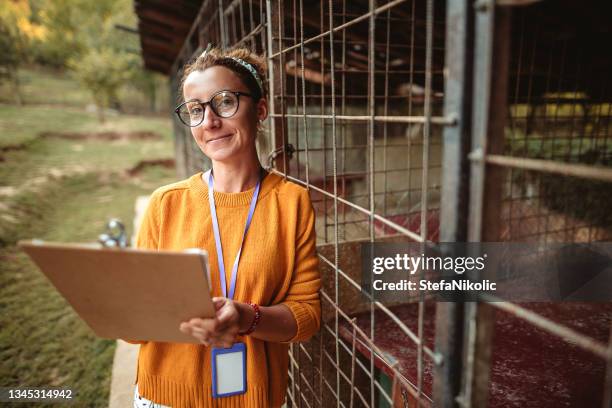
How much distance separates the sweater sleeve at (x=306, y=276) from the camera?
150 centimetres

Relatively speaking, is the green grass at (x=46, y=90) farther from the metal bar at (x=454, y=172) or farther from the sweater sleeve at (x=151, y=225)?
the metal bar at (x=454, y=172)

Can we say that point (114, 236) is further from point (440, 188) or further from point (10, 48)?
Result: point (10, 48)

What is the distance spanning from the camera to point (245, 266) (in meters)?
1.43

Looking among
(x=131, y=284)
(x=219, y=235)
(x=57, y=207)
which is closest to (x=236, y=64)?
(x=219, y=235)

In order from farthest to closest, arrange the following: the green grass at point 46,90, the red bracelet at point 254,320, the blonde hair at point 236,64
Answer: the green grass at point 46,90 < the blonde hair at point 236,64 < the red bracelet at point 254,320

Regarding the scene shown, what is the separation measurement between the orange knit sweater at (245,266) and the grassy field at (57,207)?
2.42 meters

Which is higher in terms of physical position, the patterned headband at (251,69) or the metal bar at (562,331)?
the patterned headband at (251,69)

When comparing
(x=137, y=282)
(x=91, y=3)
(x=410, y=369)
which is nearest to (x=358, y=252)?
(x=410, y=369)

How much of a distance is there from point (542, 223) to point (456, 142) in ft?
12.1

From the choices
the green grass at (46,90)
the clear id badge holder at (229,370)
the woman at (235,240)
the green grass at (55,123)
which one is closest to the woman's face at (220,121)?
the woman at (235,240)

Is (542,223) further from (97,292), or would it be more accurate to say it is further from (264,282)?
(97,292)

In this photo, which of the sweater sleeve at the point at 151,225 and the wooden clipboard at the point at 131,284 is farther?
the sweater sleeve at the point at 151,225

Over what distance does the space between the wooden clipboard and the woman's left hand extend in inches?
0.9

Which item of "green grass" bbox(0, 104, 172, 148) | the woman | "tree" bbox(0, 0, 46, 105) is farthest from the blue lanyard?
"tree" bbox(0, 0, 46, 105)
